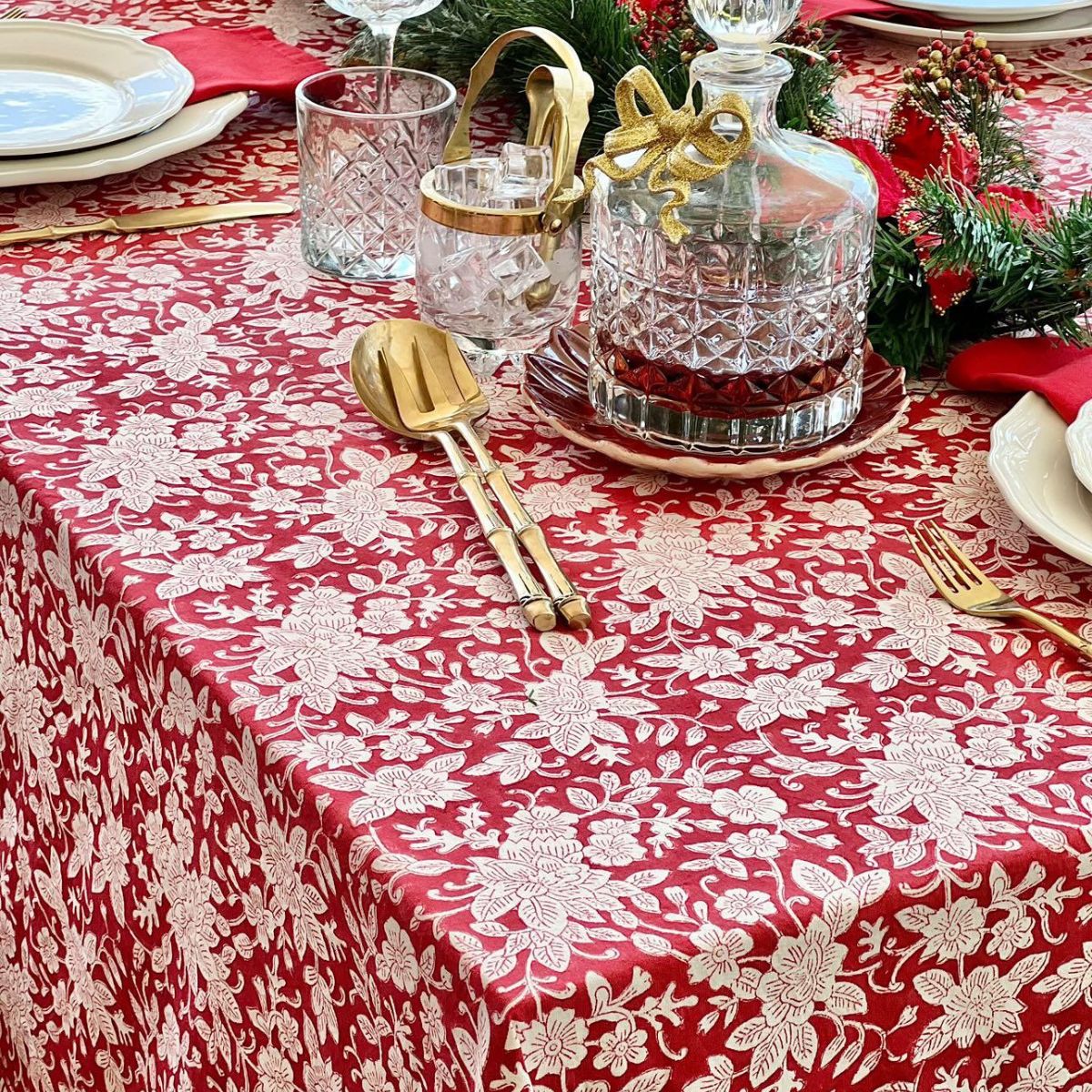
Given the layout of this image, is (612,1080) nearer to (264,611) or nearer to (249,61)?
(264,611)

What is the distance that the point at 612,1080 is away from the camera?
0.53 m

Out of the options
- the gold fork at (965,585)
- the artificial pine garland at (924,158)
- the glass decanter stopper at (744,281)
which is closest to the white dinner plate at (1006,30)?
the artificial pine garland at (924,158)

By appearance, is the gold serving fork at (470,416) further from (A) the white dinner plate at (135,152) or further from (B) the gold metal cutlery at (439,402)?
(A) the white dinner plate at (135,152)

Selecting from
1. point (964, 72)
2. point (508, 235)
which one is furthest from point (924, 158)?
point (508, 235)

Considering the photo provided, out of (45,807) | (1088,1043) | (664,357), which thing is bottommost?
(45,807)

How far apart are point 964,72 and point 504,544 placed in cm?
56

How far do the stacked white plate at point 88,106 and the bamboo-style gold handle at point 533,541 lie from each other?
1.63 feet

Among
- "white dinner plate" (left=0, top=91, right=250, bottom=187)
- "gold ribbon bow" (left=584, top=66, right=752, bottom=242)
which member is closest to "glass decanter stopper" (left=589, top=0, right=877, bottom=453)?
"gold ribbon bow" (left=584, top=66, right=752, bottom=242)

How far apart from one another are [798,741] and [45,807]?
0.46 metres

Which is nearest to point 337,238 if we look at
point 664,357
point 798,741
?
point 664,357

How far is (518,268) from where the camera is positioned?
96cm

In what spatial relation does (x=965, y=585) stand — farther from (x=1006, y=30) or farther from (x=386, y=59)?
(x=1006, y=30)

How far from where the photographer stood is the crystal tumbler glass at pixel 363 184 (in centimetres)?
106

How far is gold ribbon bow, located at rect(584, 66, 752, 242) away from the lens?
2.51 feet
